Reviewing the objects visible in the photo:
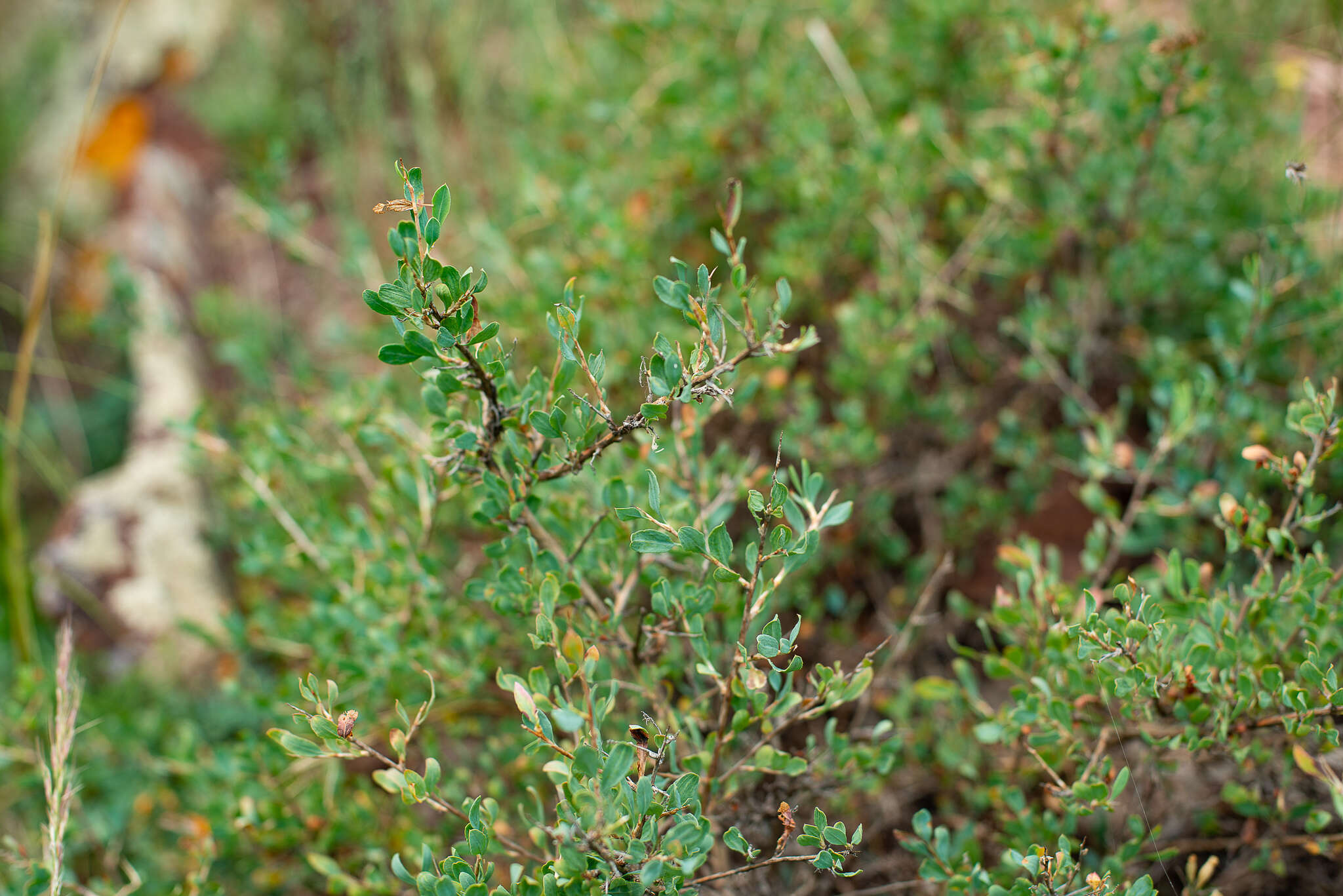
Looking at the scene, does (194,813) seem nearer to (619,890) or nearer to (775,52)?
(619,890)

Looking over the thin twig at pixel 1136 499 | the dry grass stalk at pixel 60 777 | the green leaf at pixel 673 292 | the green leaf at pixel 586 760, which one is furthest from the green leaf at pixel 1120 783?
the dry grass stalk at pixel 60 777

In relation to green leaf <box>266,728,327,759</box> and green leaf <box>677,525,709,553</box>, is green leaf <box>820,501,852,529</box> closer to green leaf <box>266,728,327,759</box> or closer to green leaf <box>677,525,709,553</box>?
green leaf <box>677,525,709,553</box>

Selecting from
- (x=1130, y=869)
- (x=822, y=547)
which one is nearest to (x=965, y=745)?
(x=1130, y=869)

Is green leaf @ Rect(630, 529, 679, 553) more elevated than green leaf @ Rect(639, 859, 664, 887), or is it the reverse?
green leaf @ Rect(630, 529, 679, 553)

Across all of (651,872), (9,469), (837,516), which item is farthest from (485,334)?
(9,469)

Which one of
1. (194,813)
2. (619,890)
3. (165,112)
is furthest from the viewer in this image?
(165,112)

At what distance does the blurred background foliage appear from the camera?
1549mm

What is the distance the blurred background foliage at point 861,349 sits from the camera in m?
1.55

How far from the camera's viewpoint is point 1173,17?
9.41 ft

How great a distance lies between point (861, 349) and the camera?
1892mm

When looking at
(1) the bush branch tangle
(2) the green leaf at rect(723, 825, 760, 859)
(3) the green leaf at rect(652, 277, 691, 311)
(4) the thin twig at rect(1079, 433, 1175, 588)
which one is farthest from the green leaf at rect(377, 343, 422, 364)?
(4) the thin twig at rect(1079, 433, 1175, 588)

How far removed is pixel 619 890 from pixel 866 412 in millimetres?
1383

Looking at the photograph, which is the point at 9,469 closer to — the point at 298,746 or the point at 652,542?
the point at 298,746

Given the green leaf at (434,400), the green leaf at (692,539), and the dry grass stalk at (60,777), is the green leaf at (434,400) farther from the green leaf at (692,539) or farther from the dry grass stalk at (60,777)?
the dry grass stalk at (60,777)
